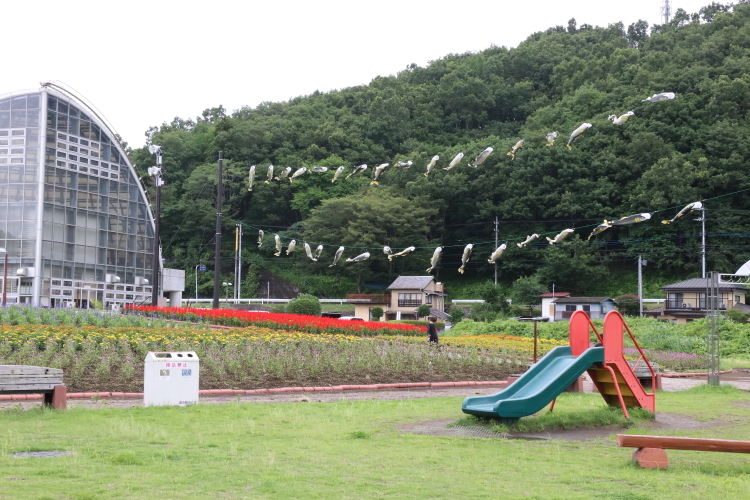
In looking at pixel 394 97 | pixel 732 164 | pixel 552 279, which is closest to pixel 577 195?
pixel 552 279

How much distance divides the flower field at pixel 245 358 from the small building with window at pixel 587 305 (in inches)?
1183

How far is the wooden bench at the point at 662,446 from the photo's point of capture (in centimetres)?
612

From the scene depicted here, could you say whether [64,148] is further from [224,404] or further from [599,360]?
[599,360]

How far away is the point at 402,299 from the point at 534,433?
46.6 m

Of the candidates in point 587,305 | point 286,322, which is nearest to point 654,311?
point 587,305

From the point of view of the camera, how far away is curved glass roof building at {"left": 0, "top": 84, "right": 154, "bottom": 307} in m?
37.2

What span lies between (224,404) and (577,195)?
1998 inches

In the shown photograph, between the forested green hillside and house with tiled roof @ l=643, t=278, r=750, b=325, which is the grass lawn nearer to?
house with tiled roof @ l=643, t=278, r=750, b=325

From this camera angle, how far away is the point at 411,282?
55.2 meters

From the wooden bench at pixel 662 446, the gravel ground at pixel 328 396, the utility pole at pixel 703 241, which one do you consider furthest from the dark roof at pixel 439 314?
the wooden bench at pixel 662 446

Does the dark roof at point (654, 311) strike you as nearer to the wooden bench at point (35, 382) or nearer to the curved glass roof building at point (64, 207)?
the curved glass roof building at point (64, 207)

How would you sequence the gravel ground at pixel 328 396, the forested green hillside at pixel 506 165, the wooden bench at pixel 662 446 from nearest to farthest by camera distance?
the wooden bench at pixel 662 446
the gravel ground at pixel 328 396
the forested green hillside at pixel 506 165

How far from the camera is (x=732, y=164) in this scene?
53.3m

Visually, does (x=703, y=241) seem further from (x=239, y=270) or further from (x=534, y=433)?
(x=534, y=433)
